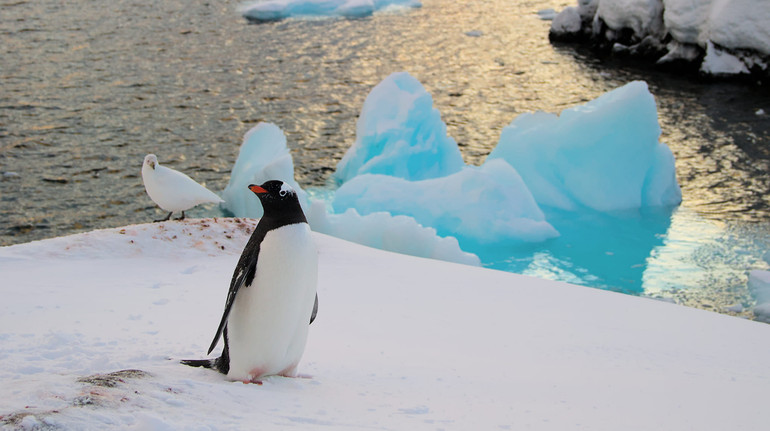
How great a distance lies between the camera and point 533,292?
16.8ft

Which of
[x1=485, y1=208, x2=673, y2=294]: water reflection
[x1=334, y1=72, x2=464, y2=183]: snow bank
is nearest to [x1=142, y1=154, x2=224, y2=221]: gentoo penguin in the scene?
[x1=485, y1=208, x2=673, y2=294]: water reflection

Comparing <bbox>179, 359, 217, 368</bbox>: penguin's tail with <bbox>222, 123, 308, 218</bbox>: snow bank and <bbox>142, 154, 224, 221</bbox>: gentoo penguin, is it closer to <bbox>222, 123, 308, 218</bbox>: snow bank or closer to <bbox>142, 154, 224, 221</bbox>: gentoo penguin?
<bbox>142, 154, 224, 221</bbox>: gentoo penguin

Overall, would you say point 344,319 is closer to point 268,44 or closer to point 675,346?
point 675,346

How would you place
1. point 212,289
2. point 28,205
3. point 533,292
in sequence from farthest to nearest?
point 28,205, point 533,292, point 212,289

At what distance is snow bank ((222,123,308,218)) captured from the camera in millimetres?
8430

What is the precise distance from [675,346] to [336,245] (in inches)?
108

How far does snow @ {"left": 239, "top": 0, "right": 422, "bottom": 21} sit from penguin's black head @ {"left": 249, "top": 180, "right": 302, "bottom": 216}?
17765mm

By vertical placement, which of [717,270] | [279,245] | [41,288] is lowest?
[717,270]

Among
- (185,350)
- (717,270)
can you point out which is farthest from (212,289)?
(717,270)

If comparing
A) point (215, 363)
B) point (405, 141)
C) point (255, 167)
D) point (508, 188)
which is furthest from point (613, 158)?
point (215, 363)

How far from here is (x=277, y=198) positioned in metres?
3.01

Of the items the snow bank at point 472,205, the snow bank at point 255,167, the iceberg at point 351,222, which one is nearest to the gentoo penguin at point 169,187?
the iceberg at point 351,222

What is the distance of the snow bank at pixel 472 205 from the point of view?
836 cm

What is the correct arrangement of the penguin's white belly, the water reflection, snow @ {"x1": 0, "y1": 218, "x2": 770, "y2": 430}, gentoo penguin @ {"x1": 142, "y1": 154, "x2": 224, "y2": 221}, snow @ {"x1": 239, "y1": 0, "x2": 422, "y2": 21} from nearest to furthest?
snow @ {"x1": 0, "y1": 218, "x2": 770, "y2": 430} → the penguin's white belly → gentoo penguin @ {"x1": 142, "y1": 154, "x2": 224, "y2": 221} → the water reflection → snow @ {"x1": 239, "y1": 0, "x2": 422, "y2": 21}
